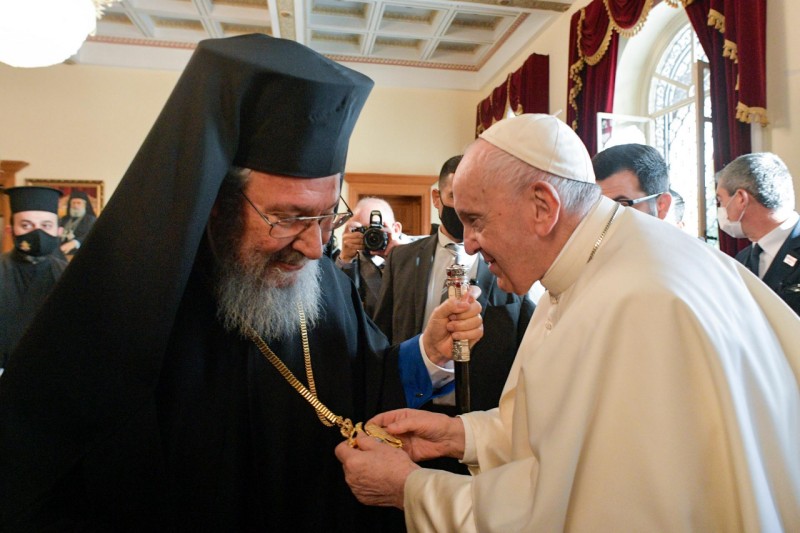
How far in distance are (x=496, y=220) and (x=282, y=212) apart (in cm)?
57

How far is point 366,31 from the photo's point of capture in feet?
26.6

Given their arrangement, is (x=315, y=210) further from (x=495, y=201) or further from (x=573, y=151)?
(x=573, y=151)

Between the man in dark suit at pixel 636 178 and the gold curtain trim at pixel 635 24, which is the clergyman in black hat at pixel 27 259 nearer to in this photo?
the man in dark suit at pixel 636 178

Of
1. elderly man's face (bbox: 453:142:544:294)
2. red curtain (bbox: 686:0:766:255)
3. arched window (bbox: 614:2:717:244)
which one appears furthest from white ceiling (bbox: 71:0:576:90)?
elderly man's face (bbox: 453:142:544:294)

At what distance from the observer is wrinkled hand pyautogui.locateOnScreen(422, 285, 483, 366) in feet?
5.34

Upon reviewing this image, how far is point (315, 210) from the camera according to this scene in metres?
1.46

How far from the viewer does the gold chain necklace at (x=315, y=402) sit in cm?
148

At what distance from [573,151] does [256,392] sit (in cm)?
109

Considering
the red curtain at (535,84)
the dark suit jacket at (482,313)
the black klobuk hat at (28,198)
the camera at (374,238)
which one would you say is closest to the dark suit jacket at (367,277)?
the camera at (374,238)

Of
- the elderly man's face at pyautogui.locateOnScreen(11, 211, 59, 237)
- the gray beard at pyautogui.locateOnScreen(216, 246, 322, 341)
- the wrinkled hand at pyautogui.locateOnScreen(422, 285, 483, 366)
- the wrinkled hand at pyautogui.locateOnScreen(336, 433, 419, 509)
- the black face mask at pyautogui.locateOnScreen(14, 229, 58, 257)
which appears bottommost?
the wrinkled hand at pyautogui.locateOnScreen(336, 433, 419, 509)

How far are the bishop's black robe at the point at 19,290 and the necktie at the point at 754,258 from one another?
4.37m

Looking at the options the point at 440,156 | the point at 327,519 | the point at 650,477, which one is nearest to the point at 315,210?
the point at 327,519

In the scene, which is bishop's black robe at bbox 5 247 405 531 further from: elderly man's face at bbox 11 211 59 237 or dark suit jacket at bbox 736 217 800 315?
elderly man's face at bbox 11 211 59 237

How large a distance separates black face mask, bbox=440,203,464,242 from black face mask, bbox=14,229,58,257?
2900 millimetres
